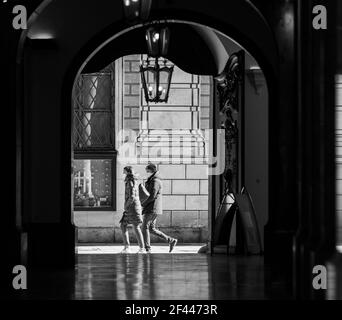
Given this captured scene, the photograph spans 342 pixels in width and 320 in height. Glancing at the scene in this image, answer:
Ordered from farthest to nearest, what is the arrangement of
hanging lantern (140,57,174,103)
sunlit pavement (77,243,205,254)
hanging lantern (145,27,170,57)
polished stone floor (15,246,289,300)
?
sunlit pavement (77,243,205,254), hanging lantern (140,57,174,103), hanging lantern (145,27,170,57), polished stone floor (15,246,289,300)

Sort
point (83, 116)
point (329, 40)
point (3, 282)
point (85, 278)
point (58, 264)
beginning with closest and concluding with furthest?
1. point (329, 40)
2. point (3, 282)
3. point (85, 278)
4. point (58, 264)
5. point (83, 116)

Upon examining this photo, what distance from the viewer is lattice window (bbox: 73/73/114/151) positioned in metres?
22.6

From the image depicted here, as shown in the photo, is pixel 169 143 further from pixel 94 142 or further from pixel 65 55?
pixel 65 55

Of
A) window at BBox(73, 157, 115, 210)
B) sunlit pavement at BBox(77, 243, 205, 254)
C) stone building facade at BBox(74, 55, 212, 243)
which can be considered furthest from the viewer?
window at BBox(73, 157, 115, 210)

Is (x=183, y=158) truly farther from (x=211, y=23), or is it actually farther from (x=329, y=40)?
(x=329, y=40)

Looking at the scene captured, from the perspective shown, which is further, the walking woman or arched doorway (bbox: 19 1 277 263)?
the walking woman

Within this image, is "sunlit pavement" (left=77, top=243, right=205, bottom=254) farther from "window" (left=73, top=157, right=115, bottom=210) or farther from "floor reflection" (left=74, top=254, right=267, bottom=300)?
"floor reflection" (left=74, top=254, right=267, bottom=300)

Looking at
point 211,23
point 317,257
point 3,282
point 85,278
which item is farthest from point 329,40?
point 211,23

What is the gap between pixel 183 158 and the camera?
22.8m

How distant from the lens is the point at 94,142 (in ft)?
74.7

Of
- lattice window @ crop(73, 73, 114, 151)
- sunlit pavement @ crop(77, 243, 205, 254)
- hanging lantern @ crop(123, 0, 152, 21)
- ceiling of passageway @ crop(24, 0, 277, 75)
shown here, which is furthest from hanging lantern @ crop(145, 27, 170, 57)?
lattice window @ crop(73, 73, 114, 151)

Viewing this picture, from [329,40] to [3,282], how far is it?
12.5 ft

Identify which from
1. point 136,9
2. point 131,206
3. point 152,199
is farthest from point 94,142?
point 136,9

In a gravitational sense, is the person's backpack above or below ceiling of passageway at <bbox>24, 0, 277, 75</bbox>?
below
